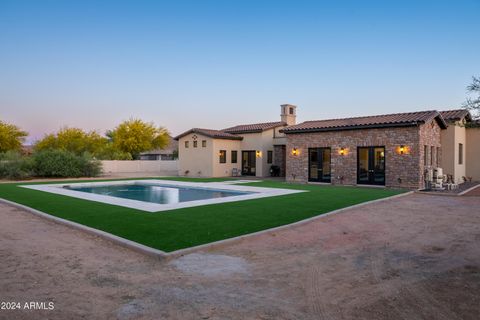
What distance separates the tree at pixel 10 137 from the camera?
115 feet

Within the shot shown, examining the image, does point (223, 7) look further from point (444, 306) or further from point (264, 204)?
point (444, 306)

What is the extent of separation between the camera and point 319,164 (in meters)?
19.0

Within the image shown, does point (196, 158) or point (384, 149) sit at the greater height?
point (384, 149)

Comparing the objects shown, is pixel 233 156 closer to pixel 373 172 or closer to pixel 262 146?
pixel 262 146

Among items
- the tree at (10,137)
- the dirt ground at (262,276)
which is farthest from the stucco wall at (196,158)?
the tree at (10,137)

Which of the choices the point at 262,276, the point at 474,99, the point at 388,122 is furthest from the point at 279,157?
the point at 262,276

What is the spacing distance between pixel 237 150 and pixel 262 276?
2242 cm

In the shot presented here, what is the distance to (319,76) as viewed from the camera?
21.8 m

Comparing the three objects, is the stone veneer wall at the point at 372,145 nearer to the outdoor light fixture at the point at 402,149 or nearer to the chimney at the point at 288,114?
the outdoor light fixture at the point at 402,149

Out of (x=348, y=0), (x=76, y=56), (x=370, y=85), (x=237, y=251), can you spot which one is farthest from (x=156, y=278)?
(x=370, y=85)

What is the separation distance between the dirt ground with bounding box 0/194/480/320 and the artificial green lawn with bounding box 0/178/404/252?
544 millimetres

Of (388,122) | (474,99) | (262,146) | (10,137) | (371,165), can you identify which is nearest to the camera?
(474,99)

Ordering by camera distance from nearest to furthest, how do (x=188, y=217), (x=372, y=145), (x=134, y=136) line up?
1. (x=188, y=217)
2. (x=372, y=145)
3. (x=134, y=136)

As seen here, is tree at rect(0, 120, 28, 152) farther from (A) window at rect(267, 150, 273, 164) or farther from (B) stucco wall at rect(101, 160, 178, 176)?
(A) window at rect(267, 150, 273, 164)
